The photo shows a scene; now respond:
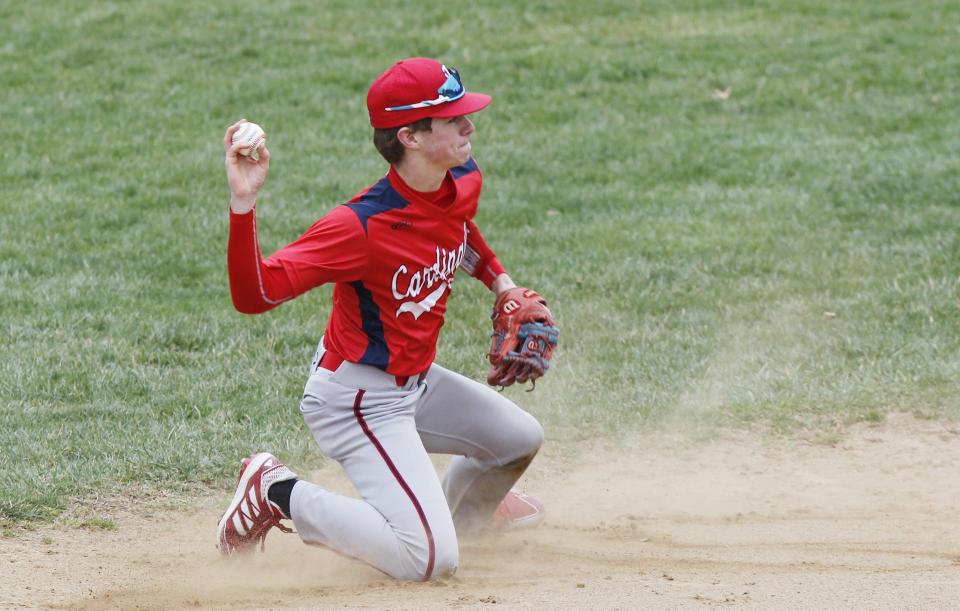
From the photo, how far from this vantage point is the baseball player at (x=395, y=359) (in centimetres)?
460

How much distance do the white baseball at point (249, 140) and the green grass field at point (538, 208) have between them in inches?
82.7

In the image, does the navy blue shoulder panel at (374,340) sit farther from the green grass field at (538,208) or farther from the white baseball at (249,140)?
the green grass field at (538,208)

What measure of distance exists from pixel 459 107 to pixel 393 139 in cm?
26

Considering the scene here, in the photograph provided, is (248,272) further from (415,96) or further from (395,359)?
(415,96)

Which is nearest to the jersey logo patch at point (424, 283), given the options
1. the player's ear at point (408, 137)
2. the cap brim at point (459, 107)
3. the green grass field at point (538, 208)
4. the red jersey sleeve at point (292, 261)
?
the red jersey sleeve at point (292, 261)

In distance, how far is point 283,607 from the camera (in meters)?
4.34

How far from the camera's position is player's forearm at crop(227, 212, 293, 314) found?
4.10m

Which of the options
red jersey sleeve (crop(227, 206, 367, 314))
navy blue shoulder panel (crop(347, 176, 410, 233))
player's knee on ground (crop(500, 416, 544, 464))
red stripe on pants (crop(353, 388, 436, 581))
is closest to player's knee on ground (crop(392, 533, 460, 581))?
red stripe on pants (crop(353, 388, 436, 581))

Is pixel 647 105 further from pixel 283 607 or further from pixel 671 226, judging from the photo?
pixel 283 607

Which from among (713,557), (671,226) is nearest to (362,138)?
(671,226)

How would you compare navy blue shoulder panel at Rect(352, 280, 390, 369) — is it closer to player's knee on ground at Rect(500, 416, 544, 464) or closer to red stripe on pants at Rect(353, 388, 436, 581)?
red stripe on pants at Rect(353, 388, 436, 581)

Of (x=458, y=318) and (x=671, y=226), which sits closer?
(x=458, y=318)

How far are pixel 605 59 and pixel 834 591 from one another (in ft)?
31.1

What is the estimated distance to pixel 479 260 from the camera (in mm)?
5340
